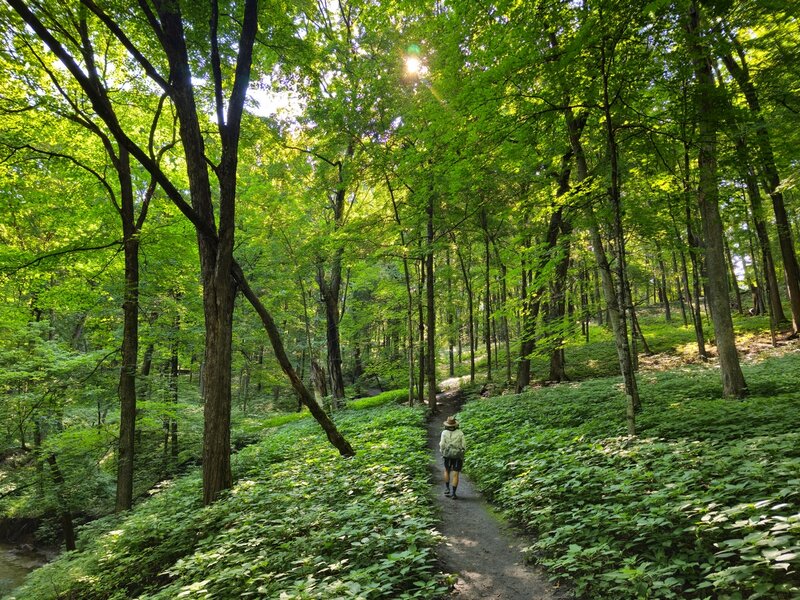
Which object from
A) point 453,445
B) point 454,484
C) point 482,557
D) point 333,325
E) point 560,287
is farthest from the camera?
point 333,325

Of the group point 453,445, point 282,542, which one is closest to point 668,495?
point 453,445

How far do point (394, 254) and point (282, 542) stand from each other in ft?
39.1

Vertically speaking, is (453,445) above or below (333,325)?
below

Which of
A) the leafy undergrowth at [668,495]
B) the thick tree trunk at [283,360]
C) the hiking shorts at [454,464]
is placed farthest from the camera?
the thick tree trunk at [283,360]

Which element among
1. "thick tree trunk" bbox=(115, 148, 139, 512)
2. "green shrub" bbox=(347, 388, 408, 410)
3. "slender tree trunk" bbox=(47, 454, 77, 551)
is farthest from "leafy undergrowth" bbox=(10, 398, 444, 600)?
"green shrub" bbox=(347, 388, 408, 410)

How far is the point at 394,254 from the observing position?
1566 cm

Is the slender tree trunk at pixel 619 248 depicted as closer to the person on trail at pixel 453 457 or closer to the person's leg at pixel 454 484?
the person on trail at pixel 453 457

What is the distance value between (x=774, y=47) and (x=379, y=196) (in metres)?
13.9

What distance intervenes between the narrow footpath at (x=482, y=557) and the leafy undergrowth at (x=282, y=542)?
40 cm

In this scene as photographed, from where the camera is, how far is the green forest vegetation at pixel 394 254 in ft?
14.2

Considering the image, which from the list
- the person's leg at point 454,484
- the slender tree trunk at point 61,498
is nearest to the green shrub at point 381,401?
the slender tree trunk at point 61,498

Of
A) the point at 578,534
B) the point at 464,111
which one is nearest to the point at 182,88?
the point at 464,111

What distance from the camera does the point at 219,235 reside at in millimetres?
7758

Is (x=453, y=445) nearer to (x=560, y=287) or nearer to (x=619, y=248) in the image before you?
(x=619, y=248)
